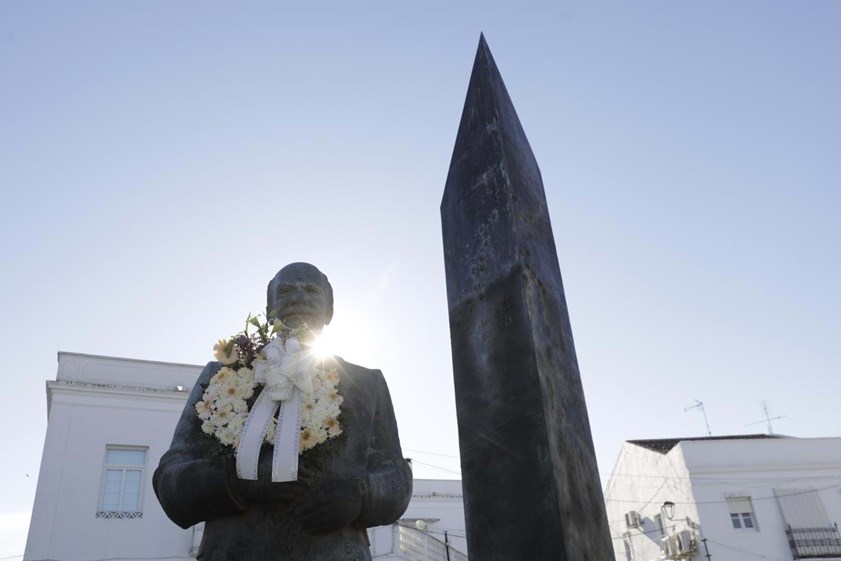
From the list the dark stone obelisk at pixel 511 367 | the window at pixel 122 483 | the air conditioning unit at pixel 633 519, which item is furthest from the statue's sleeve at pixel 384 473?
the air conditioning unit at pixel 633 519

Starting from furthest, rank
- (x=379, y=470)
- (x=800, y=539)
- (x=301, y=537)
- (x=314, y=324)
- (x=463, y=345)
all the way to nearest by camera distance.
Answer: (x=800, y=539), (x=463, y=345), (x=314, y=324), (x=379, y=470), (x=301, y=537)

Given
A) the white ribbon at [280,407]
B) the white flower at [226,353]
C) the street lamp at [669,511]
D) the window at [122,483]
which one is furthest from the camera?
the street lamp at [669,511]

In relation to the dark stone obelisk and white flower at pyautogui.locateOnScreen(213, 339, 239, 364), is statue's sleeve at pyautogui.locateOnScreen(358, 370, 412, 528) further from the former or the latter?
white flower at pyautogui.locateOnScreen(213, 339, 239, 364)

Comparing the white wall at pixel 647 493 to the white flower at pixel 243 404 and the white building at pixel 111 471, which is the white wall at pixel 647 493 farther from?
the white flower at pixel 243 404

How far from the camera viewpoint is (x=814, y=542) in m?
27.8

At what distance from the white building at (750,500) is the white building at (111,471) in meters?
12.1

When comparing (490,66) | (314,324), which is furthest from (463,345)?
(490,66)

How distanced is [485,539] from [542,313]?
105 cm

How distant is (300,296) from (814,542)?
30691 mm

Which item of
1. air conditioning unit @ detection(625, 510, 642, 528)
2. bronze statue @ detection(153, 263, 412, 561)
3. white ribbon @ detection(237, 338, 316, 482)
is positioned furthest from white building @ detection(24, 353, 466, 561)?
white ribbon @ detection(237, 338, 316, 482)

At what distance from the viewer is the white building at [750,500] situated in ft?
92.0

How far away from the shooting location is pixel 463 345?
3.63m

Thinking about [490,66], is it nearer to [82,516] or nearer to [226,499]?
[226,499]

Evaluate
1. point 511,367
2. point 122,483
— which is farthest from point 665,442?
point 511,367
